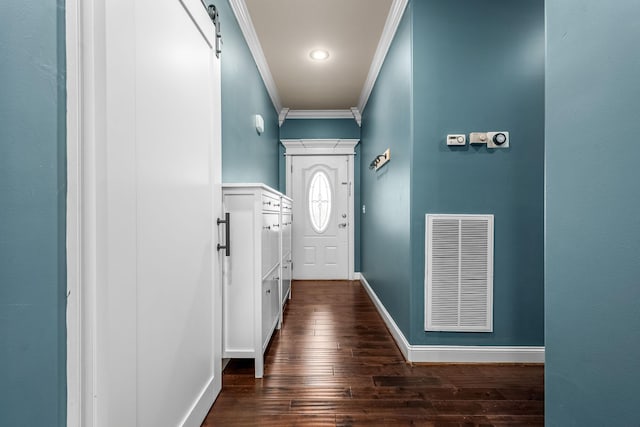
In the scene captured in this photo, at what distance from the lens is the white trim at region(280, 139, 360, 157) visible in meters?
4.78

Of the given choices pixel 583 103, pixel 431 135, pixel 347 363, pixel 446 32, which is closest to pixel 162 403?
pixel 347 363

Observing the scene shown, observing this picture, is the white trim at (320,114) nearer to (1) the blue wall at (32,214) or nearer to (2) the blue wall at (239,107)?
(2) the blue wall at (239,107)

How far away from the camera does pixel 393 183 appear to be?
2.59m

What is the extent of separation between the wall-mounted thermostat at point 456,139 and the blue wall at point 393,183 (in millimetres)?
250

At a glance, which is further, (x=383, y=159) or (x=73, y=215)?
(x=383, y=159)

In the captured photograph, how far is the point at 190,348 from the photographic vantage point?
128cm

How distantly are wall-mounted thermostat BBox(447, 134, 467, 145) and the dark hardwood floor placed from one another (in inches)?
58.0

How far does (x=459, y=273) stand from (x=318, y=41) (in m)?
2.45

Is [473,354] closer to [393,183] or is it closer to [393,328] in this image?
[393,328]

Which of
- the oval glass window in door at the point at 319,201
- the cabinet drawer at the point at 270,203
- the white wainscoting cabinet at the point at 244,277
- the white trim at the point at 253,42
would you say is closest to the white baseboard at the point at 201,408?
the white wainscoting cabinet at the point at 244,277

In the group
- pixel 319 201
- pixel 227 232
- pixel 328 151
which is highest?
pixel 328 151

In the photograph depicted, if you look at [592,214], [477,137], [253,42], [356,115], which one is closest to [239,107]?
[253,42]

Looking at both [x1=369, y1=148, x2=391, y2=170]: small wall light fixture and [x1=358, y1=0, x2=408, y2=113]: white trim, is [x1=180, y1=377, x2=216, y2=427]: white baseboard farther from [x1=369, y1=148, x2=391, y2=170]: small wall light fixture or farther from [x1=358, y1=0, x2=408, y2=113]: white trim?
[x1=358, y1=0, x2=408, y2=113]: white trim

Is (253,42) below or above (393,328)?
above
